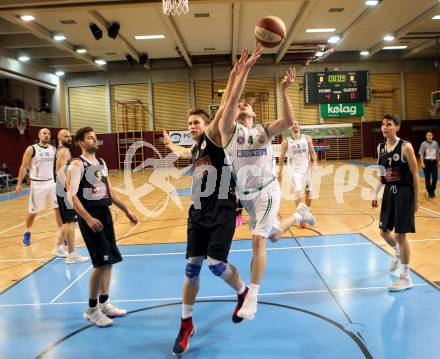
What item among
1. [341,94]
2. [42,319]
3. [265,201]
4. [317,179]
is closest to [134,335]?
[42,319]

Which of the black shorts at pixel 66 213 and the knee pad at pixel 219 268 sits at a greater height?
the black shorts at pixel 66 213

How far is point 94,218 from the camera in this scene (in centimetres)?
404

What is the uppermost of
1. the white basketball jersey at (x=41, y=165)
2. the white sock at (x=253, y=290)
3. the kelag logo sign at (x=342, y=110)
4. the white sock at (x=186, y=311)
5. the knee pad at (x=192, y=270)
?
the kelag logo sign at (x=342, y=110)

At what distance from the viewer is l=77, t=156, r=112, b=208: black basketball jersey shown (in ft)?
13.4

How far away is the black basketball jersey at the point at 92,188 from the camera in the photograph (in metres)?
4.10

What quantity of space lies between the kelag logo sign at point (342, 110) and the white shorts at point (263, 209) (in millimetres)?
22023

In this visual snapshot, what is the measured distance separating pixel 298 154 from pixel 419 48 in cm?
1909

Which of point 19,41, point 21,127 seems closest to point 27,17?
point 19,41

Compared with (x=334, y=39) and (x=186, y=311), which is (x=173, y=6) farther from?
(x=334, y=39)

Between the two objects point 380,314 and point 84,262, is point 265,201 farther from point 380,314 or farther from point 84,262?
point 84,262

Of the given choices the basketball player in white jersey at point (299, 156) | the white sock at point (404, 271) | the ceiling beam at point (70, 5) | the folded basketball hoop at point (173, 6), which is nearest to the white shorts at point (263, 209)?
the white sock at point (404, 271)

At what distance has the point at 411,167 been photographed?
15.1 ft

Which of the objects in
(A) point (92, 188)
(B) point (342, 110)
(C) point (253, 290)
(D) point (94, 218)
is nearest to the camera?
(C) point (253, 290)

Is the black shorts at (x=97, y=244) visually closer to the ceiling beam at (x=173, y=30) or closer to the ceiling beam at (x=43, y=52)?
the ceiling beam at (x=173, y=30)
